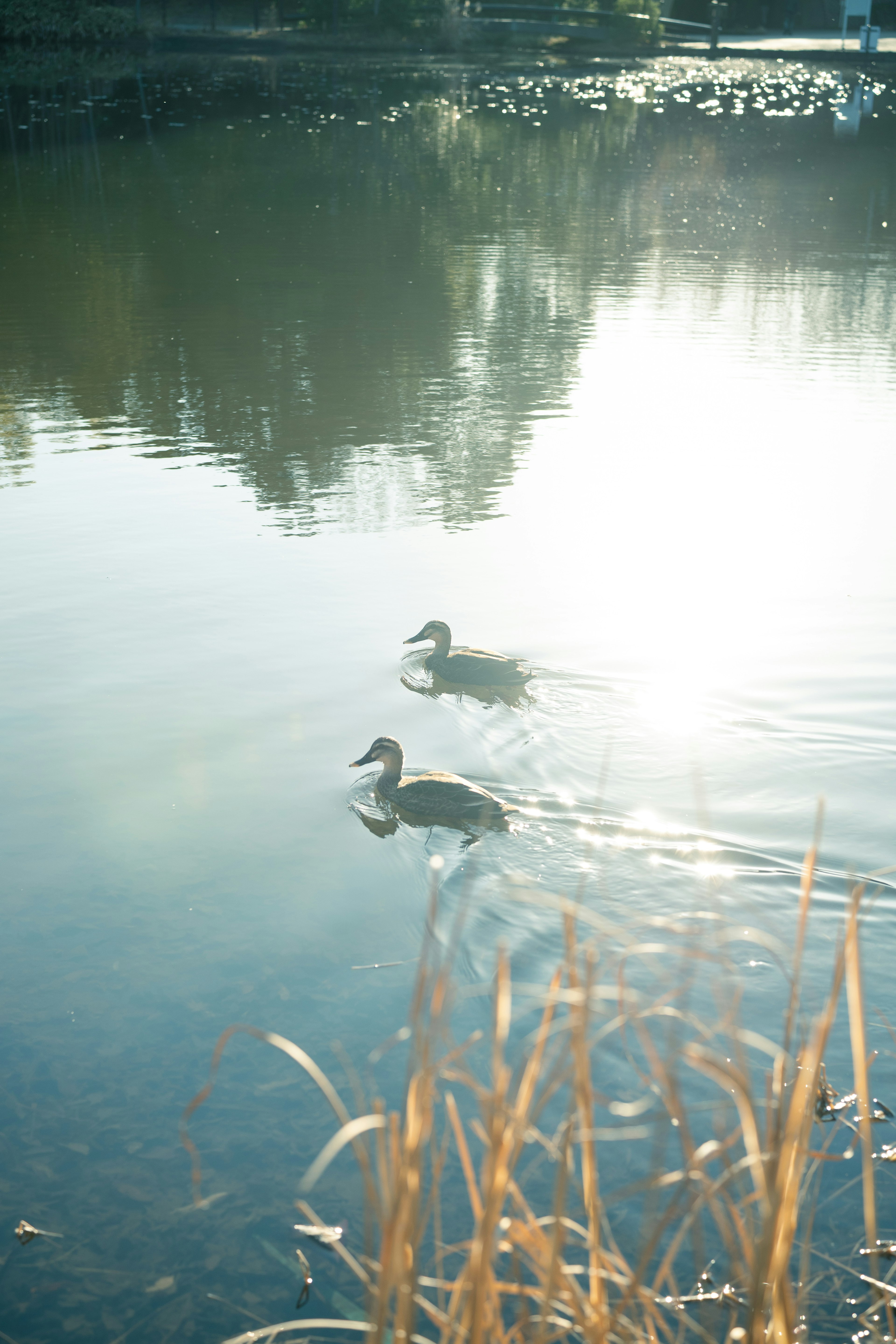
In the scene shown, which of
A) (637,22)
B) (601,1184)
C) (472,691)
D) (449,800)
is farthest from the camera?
(637,22)

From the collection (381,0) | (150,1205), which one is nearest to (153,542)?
(150,1205)

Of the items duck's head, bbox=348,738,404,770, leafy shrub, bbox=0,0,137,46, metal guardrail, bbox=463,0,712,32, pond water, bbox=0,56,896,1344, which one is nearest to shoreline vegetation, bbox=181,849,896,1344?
pond water, bbox=0,56,896,1344

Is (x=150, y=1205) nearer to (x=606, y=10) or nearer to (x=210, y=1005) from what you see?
(x=210, y=1005)

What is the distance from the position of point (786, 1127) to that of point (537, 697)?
5.80m

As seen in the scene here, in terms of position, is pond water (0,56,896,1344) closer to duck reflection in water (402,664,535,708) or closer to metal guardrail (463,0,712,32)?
duck reflection in water (402,664,535,708)

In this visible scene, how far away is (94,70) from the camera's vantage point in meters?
60.1

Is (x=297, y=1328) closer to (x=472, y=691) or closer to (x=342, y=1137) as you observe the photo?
(x=342, y=1137)

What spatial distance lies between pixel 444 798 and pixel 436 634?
213 centimetres

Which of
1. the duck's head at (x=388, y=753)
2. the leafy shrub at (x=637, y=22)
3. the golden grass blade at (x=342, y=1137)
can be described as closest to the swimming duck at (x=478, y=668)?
the duck's head at (x=388, y=753)

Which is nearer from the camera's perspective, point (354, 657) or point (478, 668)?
point (478, 668)

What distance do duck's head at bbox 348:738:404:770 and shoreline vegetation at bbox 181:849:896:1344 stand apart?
2.61 m

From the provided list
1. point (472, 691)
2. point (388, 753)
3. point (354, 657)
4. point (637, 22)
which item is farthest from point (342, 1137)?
point (637, 22)

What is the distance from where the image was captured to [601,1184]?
4309mm

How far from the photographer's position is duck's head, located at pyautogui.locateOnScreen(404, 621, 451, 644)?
27.7 ft
